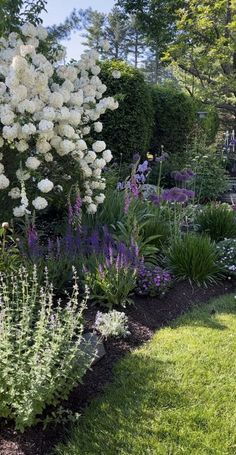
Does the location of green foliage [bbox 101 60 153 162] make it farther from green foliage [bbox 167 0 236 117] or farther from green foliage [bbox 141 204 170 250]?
green foliage [bbox 167 0 236 117]

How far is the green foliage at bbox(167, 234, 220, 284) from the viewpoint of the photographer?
450 centimetres

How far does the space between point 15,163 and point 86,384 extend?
2415 millimetres

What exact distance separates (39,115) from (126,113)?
14.0 feet

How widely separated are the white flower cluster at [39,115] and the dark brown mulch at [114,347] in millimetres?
1301

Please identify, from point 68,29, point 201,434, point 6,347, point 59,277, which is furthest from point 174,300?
point 68,29

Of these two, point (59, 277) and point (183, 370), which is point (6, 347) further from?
point (59, 277)

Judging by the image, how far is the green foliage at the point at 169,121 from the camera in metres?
10.5

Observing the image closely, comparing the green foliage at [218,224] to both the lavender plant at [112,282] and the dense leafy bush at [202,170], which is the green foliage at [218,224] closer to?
the lavender plant at [112,282]

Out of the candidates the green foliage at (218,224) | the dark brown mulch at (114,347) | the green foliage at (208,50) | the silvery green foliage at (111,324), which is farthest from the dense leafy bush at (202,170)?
the green foliage at (208,50)

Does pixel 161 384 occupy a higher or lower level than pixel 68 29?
lower

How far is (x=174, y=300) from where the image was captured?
13.6 feet

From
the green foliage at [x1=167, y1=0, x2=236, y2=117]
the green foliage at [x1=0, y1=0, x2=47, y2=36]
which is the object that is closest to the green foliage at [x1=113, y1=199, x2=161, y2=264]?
the green foliage at [x1=0, y1=0, x2=47, y2=36]

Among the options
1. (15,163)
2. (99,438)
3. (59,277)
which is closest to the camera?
(99,438)

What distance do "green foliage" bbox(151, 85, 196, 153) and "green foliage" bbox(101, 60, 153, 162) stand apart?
2.13 metres
